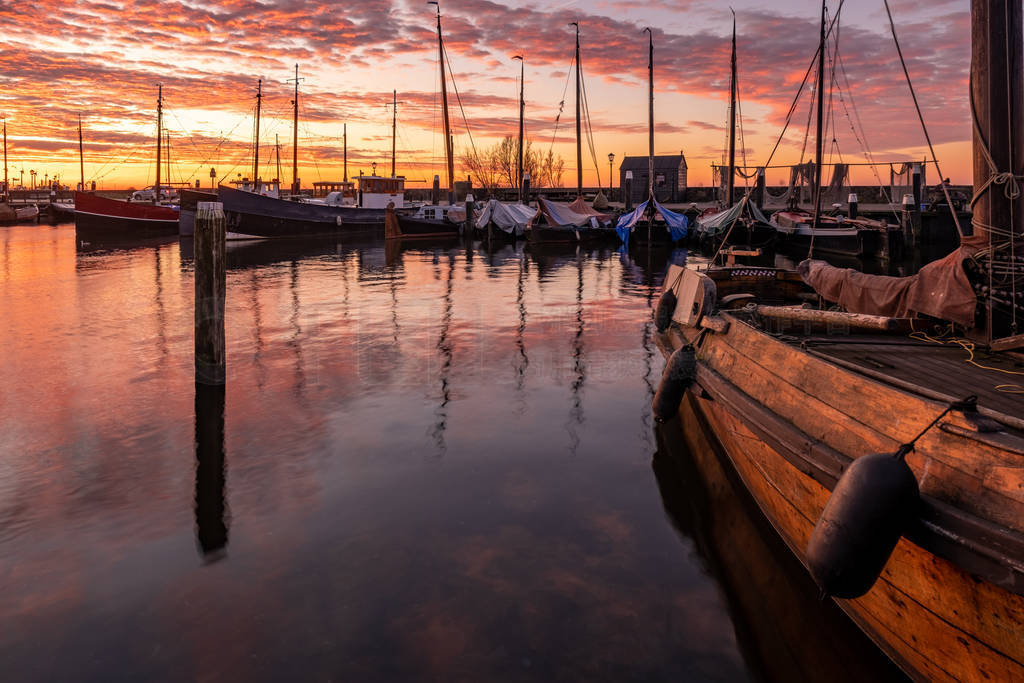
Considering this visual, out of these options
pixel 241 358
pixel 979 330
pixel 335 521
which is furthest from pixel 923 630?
pixel 241 358

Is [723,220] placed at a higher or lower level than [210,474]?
higher

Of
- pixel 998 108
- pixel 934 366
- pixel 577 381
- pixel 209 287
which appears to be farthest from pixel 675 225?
pixel 934 366

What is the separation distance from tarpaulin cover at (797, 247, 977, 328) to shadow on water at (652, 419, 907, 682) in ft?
7.41

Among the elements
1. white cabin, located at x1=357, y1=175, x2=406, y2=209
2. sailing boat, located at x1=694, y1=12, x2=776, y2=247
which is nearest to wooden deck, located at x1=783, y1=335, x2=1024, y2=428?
sailing boat, located at x1=694, y1=12, x2=776, y2=247

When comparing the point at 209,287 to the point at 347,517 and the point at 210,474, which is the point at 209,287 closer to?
the point at 210,474

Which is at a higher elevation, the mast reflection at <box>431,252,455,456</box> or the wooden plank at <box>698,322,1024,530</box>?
the wooden plank at <box>698,322,1024,530</box>

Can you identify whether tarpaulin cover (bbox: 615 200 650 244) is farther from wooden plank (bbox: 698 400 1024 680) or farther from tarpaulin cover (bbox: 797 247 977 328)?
wooden plank (bbox: 698 400 1024 680)

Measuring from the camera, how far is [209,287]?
939 cm

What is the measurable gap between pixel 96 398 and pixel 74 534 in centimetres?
437

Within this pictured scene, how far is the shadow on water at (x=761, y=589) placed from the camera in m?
4.30

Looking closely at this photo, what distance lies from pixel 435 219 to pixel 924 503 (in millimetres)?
48316

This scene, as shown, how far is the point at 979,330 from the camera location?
20.8ft

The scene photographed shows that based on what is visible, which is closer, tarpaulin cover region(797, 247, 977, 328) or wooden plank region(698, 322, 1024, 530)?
wooden plank region(698, 322, 1024, 530)

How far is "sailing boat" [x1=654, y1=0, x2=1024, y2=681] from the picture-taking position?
10.4 feet
